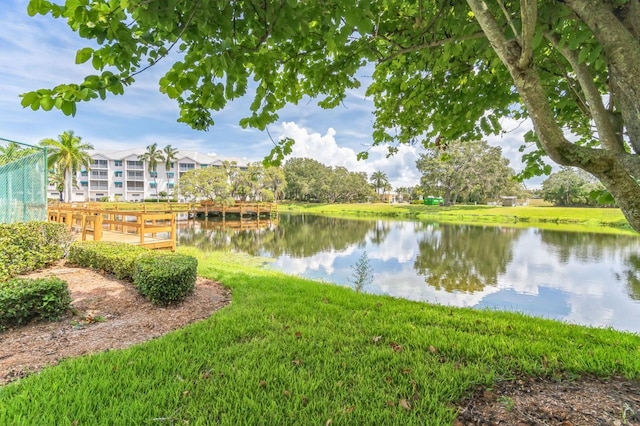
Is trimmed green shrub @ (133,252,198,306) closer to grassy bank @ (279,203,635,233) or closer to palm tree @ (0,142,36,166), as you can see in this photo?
palm tree @ (0,142,36,166)

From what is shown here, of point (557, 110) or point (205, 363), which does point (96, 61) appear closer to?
point (205, 363)

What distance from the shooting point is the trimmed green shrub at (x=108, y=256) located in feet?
18.4

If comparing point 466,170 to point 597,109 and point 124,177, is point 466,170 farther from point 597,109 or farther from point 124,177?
point 124,177

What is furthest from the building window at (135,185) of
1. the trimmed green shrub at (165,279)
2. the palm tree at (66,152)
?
the trimmed green shrub at (165,279)

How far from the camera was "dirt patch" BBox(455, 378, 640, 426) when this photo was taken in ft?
6.76

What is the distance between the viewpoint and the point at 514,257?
45.4 feet

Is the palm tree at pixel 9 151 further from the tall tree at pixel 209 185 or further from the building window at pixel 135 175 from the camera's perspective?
the building window at pixel 135 175

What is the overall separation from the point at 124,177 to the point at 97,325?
63.1 m

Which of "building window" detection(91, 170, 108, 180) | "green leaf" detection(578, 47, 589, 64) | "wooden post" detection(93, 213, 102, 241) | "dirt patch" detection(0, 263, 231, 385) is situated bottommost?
"dirt patch" detection(0, 263, 231, 385)

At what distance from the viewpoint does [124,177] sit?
56.3m

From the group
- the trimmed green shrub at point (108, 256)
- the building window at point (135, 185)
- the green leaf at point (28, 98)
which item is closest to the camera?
the green leaf at point (28, 98)

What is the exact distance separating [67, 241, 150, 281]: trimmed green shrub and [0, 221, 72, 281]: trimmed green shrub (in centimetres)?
39

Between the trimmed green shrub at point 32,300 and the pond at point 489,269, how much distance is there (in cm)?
667

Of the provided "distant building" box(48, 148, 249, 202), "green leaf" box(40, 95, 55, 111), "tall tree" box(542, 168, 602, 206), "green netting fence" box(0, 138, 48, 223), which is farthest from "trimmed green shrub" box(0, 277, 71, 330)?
"tall tree" box(542, 168, 602, 206)
